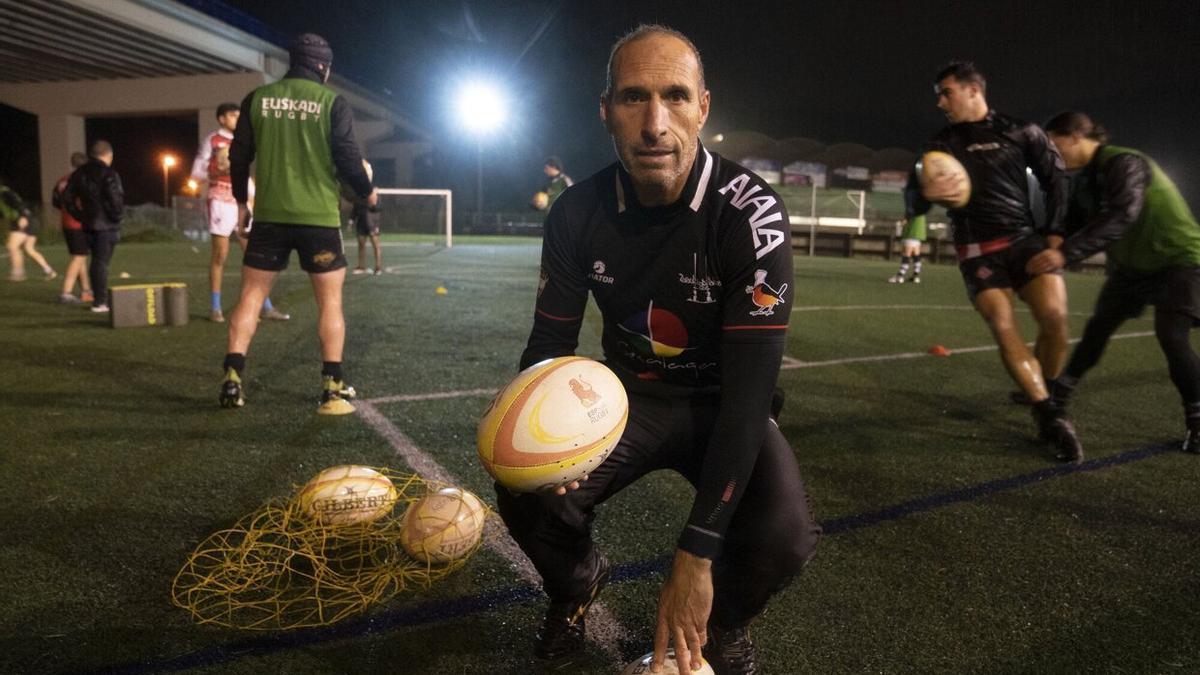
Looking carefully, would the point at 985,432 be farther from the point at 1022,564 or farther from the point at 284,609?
the point at 284,609

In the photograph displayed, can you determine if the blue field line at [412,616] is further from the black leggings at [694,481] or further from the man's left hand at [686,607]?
the man's left hand at [686,607]

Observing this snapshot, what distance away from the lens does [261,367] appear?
6.35 m

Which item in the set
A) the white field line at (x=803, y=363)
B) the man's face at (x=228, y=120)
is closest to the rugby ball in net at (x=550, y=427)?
the white field line at (x=803, y=363)

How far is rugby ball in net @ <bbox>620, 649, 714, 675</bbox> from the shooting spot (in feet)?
6.75

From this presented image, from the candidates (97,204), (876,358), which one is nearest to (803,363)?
(876,358)

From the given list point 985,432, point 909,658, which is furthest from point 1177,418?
point 909,658

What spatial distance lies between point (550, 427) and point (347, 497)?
4.72ft

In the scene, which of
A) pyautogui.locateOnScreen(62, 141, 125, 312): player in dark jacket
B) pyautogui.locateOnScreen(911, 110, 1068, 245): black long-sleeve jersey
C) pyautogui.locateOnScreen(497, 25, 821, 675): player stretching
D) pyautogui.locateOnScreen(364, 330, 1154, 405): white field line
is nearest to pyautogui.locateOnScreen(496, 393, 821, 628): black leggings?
pyautogui.locateOnScreen(497, 25, 821, 675): player stretching

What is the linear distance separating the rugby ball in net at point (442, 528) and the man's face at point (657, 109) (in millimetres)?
1484

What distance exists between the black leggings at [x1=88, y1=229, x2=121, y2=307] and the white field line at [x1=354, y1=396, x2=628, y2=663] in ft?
20.8

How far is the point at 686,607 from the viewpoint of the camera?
1.95 meters

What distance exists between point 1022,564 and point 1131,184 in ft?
9.73

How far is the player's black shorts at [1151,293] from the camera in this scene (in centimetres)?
472

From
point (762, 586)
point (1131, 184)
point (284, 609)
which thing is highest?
point (1131, 184)
